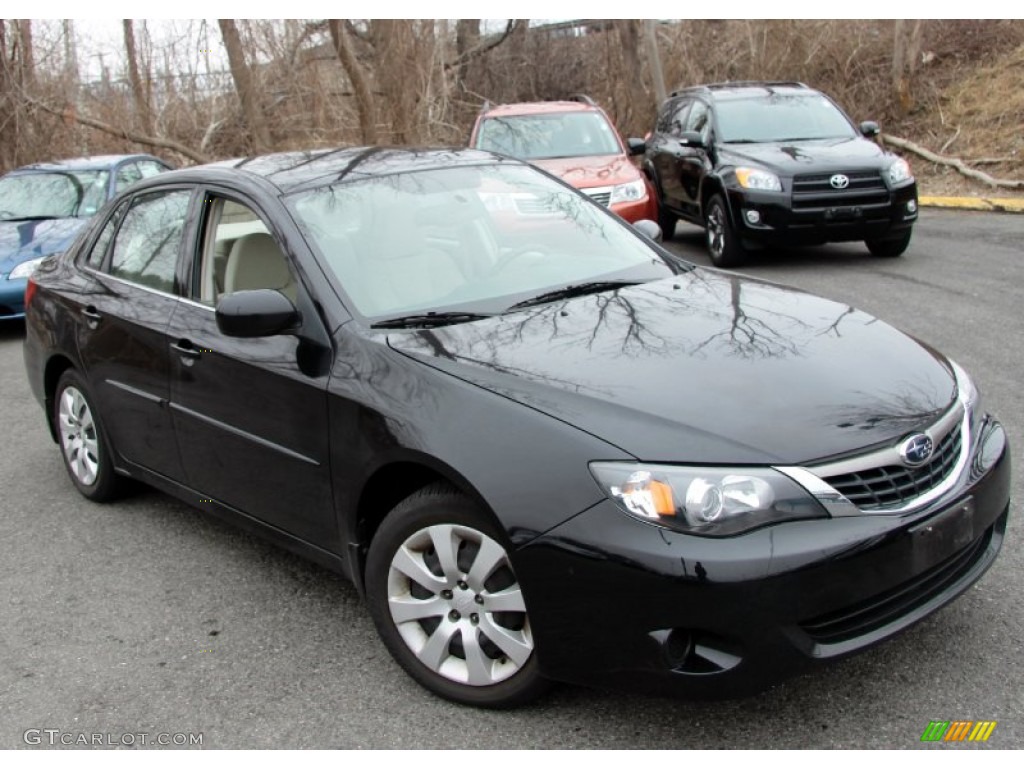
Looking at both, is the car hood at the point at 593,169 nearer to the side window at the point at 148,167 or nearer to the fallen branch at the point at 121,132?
the side window at the point at 148,167

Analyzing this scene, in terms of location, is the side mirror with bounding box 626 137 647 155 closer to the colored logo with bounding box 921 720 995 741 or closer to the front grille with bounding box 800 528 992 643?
the front grille with bounding box 800 528 992 643

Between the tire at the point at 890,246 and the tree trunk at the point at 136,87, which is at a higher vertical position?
the tree trunk at the point at 136,87

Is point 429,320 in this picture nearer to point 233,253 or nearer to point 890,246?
point 233,253

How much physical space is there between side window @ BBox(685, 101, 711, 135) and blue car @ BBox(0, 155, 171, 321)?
597 centimetres

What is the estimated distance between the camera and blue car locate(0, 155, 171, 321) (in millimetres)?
9414

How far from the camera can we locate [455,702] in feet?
10.3

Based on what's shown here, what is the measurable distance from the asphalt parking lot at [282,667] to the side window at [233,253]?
1.14 meters

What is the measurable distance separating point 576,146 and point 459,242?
7.82 meters

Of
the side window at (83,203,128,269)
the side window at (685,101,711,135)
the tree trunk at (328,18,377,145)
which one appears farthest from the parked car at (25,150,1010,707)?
the tree trunk at (328,18,377,145)

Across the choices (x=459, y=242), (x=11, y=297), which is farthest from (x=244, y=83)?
(x=459, y=242)

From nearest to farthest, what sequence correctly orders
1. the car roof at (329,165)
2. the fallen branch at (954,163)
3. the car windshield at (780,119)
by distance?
the car roof at (329,165), the car windshield at (780,119), the fallen branch at (954,163)

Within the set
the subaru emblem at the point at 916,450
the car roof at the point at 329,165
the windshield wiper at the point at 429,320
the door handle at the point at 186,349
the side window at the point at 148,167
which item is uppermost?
the car roof at the point at 329,165

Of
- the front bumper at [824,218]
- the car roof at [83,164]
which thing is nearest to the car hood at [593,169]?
the front bumper at [824,218]

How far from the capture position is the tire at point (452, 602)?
293 centimetres
